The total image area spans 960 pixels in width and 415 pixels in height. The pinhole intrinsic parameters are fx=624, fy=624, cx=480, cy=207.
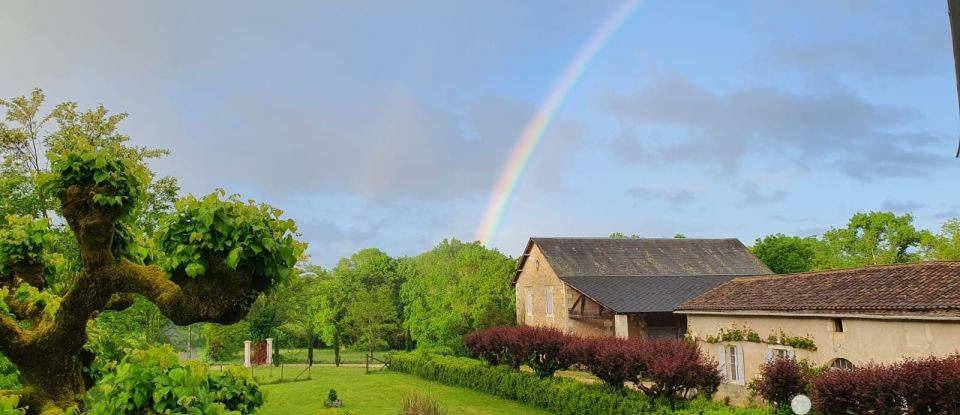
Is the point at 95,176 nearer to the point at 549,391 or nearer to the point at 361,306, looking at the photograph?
the point at 549,391

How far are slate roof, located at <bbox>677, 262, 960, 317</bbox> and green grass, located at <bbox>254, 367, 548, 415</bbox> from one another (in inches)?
324

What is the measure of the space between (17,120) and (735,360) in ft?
78.4

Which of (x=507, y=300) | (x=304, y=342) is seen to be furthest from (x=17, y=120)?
(x=304, y=342)

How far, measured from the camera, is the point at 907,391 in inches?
461

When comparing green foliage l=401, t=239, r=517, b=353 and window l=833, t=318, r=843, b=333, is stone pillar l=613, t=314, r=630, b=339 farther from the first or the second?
window l=833, t=318, r=843, b=333

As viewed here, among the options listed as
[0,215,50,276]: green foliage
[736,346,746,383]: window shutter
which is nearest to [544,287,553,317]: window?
[736,346,746,383]: window shutter

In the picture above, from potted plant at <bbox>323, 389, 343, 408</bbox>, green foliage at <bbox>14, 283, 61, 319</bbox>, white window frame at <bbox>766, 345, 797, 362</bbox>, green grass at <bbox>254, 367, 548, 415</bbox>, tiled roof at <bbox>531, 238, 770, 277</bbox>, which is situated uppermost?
tiled roof at <bbox>531, 238, 770, 277</bbox>

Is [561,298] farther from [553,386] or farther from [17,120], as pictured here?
[17,120]

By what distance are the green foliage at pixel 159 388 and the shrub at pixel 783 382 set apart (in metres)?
14.8

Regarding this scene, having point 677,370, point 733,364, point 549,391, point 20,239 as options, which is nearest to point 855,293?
point 733,364

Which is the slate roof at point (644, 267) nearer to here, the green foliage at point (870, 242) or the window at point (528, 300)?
the window at point (528, 300)

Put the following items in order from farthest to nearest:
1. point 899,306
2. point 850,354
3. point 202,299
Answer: point 850,354 → point 899,306 → point 202,299

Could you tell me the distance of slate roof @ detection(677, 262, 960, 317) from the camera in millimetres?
14969

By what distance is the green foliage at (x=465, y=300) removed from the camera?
39859mm
